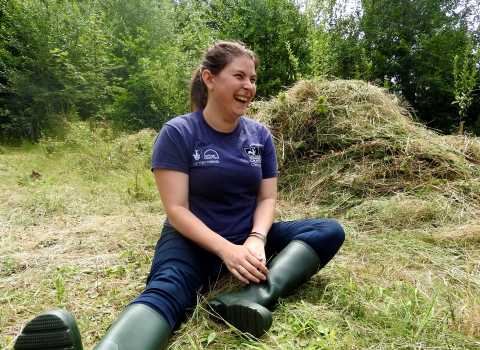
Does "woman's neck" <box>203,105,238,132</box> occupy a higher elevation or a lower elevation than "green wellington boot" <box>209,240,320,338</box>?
higher

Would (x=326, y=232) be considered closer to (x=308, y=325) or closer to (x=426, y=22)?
(x=308, y=325)

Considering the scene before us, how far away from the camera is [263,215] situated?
5.89 ft

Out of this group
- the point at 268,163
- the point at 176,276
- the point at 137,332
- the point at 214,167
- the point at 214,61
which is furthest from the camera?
the point at 268,163

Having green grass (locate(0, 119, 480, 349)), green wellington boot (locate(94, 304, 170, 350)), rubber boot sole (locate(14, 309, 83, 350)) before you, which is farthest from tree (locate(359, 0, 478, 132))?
rubber boot sole (locate(14, 309, 83, 350))

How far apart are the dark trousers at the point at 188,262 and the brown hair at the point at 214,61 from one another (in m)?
0.73

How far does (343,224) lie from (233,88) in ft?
4.89

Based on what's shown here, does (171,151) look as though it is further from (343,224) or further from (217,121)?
(343,224)

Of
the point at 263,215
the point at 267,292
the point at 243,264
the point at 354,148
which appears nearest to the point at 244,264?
the point at 243,264

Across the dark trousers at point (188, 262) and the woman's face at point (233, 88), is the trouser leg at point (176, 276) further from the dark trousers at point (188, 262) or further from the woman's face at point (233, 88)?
the woman's face at point (233, 88)

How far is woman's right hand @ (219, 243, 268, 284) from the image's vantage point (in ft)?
4.72

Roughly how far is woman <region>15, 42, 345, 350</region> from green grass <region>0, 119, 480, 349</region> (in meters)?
0.09

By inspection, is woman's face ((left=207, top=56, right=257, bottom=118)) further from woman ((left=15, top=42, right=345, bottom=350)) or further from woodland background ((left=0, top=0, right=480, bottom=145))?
woodland background ((left=0, top=0, right=480, bottom=145))

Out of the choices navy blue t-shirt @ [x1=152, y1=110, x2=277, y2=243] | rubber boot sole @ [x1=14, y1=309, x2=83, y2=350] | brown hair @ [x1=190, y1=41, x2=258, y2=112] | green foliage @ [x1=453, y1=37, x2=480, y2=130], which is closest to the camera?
rubber boot sole @ [x1=14, y1=309, x2=83, y2=350]

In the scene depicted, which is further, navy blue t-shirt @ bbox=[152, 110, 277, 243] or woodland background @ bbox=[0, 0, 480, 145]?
woodland background @ bbox=[0, 0, 480, 145]
